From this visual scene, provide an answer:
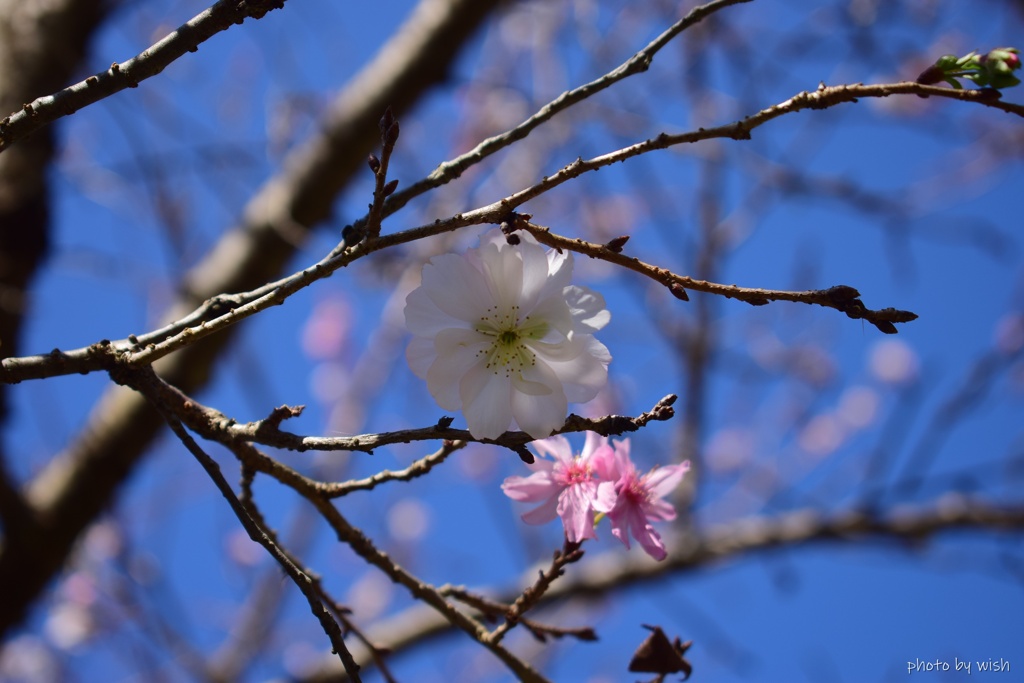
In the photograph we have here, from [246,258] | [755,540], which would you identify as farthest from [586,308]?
[755,540]

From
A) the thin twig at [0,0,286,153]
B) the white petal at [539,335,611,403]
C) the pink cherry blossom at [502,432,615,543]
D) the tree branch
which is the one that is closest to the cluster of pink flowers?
the pink cherry blossom at [502,432,615,543]

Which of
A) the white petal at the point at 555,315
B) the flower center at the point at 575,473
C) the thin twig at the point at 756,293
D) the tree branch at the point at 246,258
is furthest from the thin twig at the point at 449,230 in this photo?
the tree branch at the point at 246,258

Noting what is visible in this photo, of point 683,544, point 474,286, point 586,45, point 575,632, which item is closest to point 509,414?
point 474,286

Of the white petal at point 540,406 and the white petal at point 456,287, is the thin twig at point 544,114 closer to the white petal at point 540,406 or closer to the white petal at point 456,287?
the white petal at point 456,287

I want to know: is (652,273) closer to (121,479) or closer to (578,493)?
(578,493)

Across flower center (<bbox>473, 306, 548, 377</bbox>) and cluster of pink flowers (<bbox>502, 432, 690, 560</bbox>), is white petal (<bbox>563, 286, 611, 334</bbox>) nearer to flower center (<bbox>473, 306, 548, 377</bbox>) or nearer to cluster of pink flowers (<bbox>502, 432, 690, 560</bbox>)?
flower center (<bbox>473, 306, 548, 377</bbox>)

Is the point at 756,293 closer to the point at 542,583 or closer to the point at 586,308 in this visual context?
the point at 586,308

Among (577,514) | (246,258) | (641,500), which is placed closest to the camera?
(577,514)
